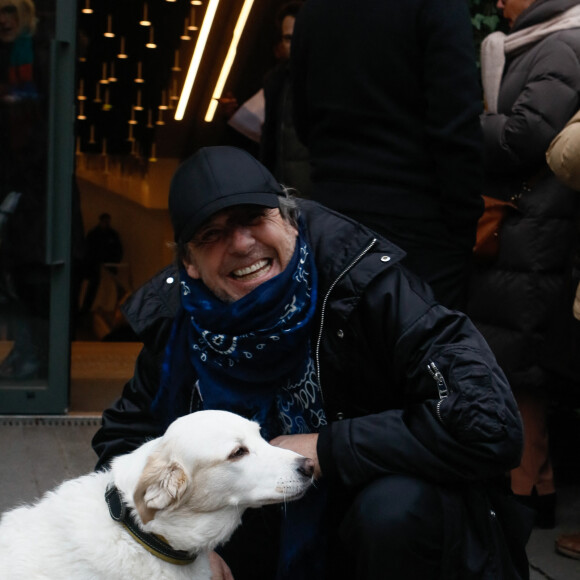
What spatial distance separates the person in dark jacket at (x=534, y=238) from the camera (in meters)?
4.12

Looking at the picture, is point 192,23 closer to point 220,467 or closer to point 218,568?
point 218,568

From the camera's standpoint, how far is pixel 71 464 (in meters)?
5.10

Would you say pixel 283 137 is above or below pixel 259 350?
below

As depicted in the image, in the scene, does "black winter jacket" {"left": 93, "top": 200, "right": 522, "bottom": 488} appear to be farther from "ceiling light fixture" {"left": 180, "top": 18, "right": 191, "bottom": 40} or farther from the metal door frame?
"ceiling light fixture" {"left": 180, "top": 18, "right": 191, "bottom": 40}

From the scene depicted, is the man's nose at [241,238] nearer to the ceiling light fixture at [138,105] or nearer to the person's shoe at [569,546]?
the person's shoe at [569,546]

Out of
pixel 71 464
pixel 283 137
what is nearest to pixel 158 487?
pixel 71 464

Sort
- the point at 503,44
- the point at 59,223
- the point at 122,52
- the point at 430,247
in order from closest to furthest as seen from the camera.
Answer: the point at 430,247 → the point at 503,44 → the point at 59,223 → the point at 122,52

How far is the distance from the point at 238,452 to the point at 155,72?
34.2 ft

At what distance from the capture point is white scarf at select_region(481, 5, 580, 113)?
167 inches

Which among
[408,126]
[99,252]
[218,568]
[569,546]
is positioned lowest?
[99,252]

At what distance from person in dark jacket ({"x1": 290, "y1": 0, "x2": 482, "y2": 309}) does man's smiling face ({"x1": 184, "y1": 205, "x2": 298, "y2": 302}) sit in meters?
0.91

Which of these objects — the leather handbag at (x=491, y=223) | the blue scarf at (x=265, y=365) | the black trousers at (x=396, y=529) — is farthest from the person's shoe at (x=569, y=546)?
the black trousers at (x=396, y=529)

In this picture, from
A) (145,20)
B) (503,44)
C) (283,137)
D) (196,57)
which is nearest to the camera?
(503,44)

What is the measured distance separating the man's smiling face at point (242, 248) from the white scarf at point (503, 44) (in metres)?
1.89
